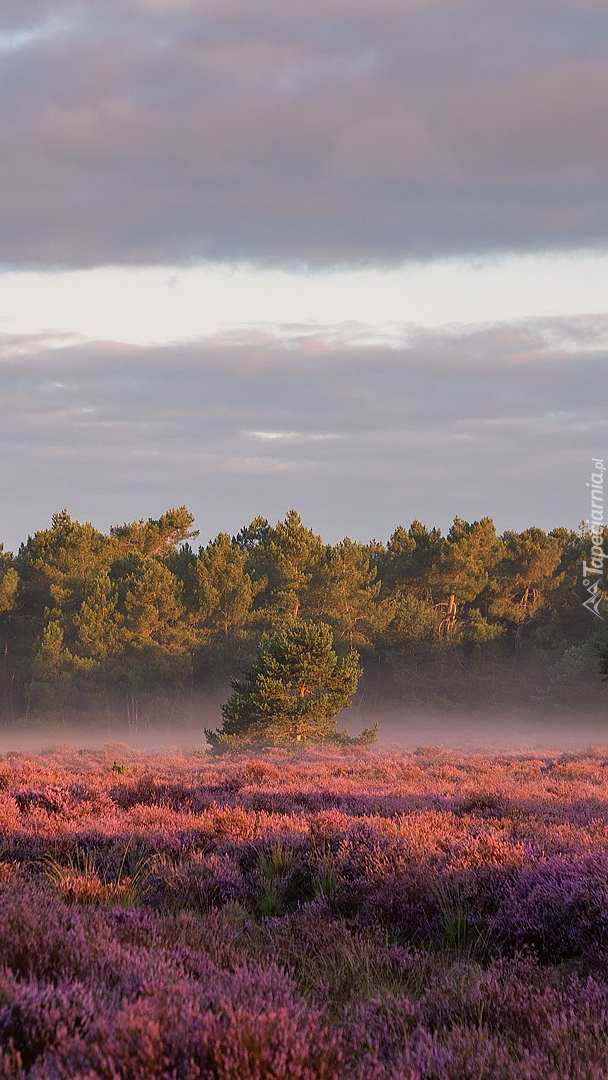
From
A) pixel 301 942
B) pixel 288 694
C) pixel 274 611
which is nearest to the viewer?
pixel 301 942

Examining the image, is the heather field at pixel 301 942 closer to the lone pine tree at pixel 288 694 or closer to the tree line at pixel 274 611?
the lone pine tree at pixel 288 694

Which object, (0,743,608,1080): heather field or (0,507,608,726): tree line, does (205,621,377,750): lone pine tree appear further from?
(0,743,608,1080): heather field

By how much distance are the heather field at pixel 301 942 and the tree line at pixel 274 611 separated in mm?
46563

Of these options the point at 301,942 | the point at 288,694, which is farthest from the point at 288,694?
the point at 301,942

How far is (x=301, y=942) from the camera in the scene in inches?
187

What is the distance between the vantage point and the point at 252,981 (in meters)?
3.46

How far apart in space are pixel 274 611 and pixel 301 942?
5574 centimetres

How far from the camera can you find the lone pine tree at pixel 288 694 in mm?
32625

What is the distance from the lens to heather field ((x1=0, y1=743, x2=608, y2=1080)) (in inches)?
110

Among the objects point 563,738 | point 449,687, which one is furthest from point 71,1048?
point 449,687

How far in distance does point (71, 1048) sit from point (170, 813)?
6178 mm

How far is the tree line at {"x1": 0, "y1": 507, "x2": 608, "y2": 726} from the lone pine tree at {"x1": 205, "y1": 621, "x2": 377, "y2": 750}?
19.9 m

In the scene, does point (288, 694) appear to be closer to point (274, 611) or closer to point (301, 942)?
point (274, 611)

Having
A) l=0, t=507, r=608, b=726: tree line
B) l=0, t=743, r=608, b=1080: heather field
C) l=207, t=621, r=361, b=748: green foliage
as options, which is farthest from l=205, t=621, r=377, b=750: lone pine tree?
l=0, t=743, r=608, b=1080: heather field
